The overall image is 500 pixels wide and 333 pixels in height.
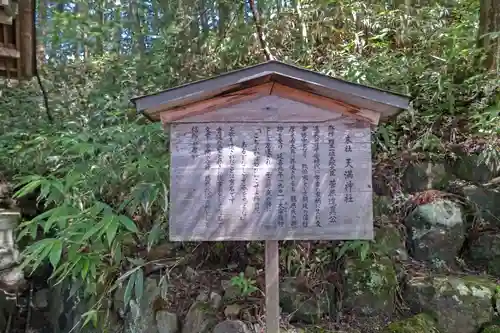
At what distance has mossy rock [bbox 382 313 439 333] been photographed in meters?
3.20

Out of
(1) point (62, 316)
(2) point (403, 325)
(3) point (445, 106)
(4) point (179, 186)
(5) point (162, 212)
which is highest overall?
(3) point (445, 106)

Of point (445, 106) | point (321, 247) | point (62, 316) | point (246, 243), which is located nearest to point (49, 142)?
point (62, 316)

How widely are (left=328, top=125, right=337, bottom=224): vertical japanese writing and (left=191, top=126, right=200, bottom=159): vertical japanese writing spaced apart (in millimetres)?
845

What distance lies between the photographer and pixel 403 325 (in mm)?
3252

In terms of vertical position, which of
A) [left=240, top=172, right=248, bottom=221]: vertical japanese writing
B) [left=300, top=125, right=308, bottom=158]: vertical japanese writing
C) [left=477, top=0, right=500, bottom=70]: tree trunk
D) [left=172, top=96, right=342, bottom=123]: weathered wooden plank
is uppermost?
Result: [left=477, top=0, right=500, bottom=70]: tree trunk

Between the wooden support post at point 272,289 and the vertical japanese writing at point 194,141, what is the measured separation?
734mm

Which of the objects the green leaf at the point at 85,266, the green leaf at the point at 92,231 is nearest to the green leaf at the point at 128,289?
the green leaf at the point at 85,266

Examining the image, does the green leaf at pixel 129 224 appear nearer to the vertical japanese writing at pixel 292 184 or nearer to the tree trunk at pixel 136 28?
the vertical japanese writing at pixel 292 184

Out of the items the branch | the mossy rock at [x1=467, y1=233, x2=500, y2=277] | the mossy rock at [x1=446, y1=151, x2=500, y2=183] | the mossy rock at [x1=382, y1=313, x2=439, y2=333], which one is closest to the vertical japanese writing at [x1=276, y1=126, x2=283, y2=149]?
the mossy rock at [x1=382, y1=313, x2=439, y2=333]

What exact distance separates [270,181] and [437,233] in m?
1.94

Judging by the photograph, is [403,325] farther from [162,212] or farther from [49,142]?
[49,142]

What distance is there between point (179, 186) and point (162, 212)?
1287 millimetres

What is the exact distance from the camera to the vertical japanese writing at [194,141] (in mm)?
2785

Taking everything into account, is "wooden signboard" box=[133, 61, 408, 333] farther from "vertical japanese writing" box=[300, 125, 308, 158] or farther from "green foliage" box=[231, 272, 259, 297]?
"green foliage" box=[231, 272, 259, 297]
